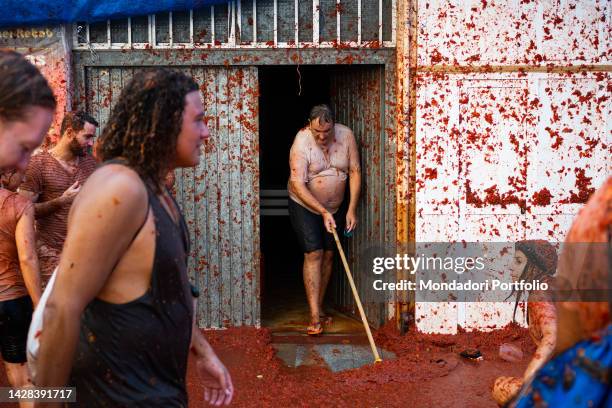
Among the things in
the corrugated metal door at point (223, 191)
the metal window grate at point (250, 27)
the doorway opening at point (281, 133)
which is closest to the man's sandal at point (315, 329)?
the corrugated metal door at point (223, 191)

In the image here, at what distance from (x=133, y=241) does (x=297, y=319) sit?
5898 mm

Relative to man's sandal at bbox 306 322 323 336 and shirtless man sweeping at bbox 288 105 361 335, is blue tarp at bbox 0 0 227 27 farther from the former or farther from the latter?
man's sandal at bbox 306 322 323 336

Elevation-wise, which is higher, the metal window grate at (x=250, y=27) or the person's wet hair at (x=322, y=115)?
the metal window grate at (x=250, y=27)

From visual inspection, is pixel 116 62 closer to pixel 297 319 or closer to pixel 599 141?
pixel 297 319

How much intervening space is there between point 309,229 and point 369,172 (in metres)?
0.85

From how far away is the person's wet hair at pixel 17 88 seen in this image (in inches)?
90.1

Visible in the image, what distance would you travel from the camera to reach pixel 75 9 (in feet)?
21.4

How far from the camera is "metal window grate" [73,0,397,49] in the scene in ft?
22.5

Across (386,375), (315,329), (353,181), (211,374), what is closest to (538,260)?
(386,375)

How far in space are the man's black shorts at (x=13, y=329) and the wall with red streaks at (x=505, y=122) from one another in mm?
3697

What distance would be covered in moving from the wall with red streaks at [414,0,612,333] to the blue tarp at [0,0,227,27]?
2.24 m

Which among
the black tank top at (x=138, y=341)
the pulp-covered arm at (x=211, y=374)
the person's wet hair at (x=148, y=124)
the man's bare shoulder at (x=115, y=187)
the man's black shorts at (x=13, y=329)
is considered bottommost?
the man's black shorts at (x=13, y=329)

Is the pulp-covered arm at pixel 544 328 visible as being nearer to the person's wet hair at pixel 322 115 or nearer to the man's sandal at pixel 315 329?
the man's sandal at pixel 315 329

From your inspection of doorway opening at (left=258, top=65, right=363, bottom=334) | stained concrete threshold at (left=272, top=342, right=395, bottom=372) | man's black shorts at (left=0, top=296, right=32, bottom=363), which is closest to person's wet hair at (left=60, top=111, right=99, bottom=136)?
man's black shorts at (left=0, top=296, right=32, bottom=363)
